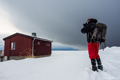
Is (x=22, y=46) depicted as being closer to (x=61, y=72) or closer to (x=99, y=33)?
(x=61, y=72)

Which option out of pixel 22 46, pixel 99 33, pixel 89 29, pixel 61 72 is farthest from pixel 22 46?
pixel 99 33

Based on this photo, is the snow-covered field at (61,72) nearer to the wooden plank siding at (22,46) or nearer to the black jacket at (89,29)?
the black jacket at (89,29)

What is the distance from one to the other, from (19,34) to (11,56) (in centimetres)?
380

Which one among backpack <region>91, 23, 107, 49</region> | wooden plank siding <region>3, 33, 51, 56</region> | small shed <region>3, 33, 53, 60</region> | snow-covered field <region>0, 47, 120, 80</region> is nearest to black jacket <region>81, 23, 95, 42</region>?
backpack <region>91, 23, 107, 49</region>

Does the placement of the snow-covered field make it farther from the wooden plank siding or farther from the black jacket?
the wooden plank siding

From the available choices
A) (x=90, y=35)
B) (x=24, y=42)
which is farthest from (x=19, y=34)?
(x=90, y=35)

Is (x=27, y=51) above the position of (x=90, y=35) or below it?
below

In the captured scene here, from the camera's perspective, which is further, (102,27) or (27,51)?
(27,51)

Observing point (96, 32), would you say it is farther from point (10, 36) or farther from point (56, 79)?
point (10, 36)

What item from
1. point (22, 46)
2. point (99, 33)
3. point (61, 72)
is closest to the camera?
point (61, 72)

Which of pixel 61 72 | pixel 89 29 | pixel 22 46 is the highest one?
pixel 89 29

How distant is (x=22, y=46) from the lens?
36.4 feet

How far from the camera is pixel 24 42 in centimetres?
1100

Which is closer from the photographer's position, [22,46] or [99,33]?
[99,33]
